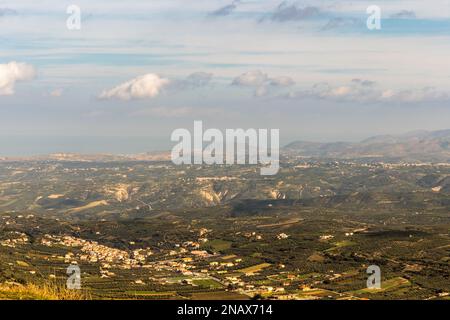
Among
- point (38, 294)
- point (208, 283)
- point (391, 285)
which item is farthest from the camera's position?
point (208, 283)

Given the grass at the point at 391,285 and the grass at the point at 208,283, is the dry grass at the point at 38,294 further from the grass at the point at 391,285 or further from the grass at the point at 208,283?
the grass at the point at 208,283

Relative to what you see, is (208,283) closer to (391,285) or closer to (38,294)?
(391,285)

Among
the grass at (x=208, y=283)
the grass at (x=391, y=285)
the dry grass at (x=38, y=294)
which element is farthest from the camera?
the grass at (x=208, y=283)

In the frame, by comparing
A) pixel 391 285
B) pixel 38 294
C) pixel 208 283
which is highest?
pixel 38 294

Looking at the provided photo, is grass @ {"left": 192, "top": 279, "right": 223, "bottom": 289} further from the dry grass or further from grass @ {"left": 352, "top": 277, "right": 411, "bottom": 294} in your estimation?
the dry grass

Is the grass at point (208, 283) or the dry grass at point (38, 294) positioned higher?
the dry grass at point (38, 294)

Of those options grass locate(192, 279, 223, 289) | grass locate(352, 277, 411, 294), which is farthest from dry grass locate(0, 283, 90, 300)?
grass locate(192, 279, 223, 289)

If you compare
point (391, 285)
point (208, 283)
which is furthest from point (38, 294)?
point (391, 285)

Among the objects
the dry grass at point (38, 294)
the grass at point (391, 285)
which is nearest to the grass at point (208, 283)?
the grass at point (391, 285)
